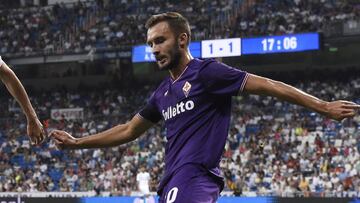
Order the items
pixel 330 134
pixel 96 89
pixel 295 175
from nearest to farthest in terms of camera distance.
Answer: pixel 295 175 < pixel 330 134 < pixel 96 89

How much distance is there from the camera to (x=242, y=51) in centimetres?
2631

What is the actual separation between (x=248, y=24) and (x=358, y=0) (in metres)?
4.34

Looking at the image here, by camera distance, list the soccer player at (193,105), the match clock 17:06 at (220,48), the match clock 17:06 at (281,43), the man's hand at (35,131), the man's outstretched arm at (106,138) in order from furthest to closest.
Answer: the match clock 17:06 at (281,43)
the match clock 17:06 at (220,48)
the man's hand at (35,131)
the man's outstretched arm at (106,138)
the soccer player at (193,105)

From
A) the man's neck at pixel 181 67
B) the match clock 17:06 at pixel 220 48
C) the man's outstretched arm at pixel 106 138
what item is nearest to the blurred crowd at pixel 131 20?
the match clock 17:06 at pixel 220 48

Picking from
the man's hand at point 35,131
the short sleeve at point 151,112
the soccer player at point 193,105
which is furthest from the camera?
the man's hand at point 35,131

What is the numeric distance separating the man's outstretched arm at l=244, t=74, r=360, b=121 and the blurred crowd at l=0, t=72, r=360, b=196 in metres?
15.6

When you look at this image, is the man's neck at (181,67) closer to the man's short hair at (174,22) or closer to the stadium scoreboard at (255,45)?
the man's short hair at (174,22)

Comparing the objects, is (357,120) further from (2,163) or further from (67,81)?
(67,81)

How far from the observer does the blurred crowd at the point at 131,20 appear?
89.8 feet

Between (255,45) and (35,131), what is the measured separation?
72.0 ft

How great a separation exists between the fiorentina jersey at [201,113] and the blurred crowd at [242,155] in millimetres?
15494

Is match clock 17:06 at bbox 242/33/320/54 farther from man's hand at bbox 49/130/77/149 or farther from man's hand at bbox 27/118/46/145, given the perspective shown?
man's hand at bbox 49/130/77/149

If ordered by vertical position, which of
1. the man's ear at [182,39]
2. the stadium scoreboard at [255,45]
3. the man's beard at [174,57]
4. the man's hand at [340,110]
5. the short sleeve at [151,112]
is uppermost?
the man's ear at [182,39]

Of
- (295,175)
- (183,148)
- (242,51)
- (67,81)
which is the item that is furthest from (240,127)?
(183,148)
